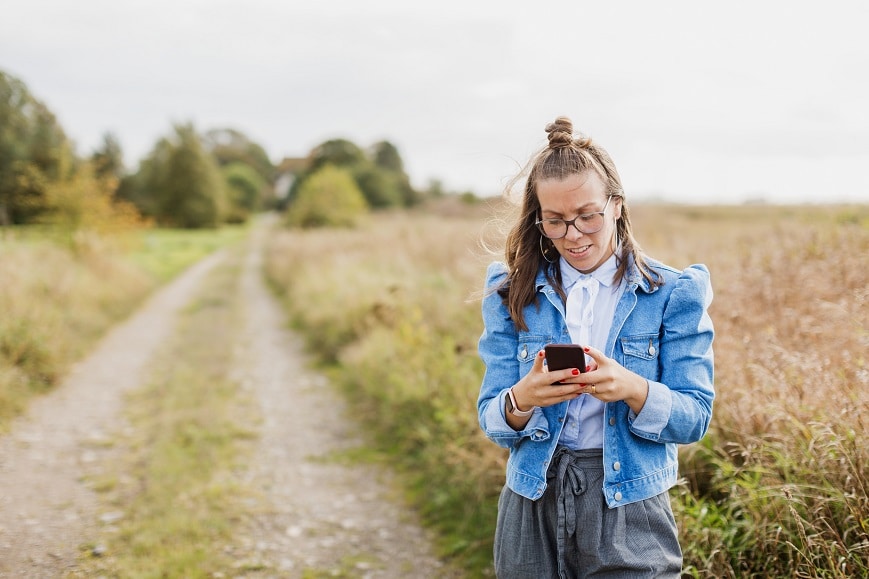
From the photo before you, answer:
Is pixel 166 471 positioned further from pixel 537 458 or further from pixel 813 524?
pixel 813 524

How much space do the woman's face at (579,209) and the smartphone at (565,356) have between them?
0.40 m

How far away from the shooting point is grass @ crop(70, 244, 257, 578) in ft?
11.9

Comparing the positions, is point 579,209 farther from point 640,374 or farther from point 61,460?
point 61,460

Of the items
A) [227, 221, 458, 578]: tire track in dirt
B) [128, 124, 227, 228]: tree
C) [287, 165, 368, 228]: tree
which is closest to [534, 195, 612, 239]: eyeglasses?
[227, 221, 458, 578]: tire track in dirt

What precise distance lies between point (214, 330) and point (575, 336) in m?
9.60

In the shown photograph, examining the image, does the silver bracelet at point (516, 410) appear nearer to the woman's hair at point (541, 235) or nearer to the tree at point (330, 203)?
the woman's hair at point (541, 235)

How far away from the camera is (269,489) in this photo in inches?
186

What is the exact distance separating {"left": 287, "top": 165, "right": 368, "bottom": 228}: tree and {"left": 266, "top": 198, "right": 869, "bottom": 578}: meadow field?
16138 millimetres

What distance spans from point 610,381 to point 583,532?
0.54 m

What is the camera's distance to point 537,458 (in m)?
1.93

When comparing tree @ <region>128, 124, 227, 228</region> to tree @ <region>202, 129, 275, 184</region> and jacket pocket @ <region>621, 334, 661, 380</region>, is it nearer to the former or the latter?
tree @ <region>202, 129, 275, 184</region>

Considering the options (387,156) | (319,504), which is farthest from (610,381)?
(387,156)

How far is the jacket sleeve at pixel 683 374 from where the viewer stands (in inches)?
68.5

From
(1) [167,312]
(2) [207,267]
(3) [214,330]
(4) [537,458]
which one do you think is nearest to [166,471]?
(4) [537,458]
